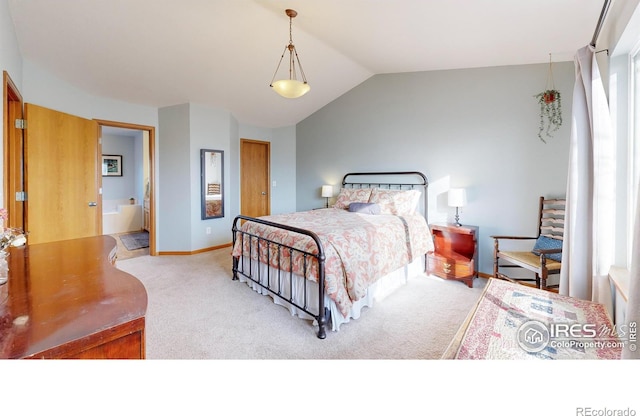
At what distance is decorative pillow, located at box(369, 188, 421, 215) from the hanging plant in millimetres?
1523

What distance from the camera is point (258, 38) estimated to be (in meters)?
3.20

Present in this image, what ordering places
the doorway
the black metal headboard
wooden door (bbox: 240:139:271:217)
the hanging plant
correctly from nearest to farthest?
1. the hanging plant
2. the black metal headboard
3. wooden door (bbox: 240:139:271:217)
4. the doorway

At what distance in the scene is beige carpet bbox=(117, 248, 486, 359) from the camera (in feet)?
6.47

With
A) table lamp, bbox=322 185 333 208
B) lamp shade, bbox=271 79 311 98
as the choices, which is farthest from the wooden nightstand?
lamp shade, bbox=271 79 311 98

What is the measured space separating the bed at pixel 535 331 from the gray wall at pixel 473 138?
2064mm

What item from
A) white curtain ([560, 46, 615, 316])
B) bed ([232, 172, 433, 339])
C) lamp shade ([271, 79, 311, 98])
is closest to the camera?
white curtain ([560, 46, 615, 316])

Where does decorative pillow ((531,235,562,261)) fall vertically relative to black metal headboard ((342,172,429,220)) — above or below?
below

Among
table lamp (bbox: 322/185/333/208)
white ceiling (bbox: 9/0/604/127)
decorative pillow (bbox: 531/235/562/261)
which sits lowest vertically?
decorative pillow (bbox: 531/235/562/261)

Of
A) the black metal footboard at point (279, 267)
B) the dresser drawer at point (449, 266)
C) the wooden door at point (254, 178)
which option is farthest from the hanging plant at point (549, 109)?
the wooden door at point (254, 178)

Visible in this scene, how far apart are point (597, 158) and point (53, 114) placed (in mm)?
4825

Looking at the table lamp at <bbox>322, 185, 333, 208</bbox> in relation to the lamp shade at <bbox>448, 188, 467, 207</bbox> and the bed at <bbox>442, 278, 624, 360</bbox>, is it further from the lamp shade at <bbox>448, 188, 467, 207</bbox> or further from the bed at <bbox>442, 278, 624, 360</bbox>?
the bed at <bbox>442, 278, 624, 360</bbox>

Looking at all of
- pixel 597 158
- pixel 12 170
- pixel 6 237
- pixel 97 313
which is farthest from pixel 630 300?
pixel 12 170

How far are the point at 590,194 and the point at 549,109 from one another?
71.3 inches
